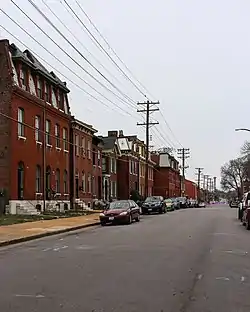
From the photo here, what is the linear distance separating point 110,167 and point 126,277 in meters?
59.7

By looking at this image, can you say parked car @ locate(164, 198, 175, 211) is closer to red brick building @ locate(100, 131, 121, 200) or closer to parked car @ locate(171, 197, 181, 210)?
parked car @ locate(171, 197, 181, 210)

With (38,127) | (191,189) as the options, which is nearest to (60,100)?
(38,127)

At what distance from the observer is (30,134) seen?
1610 inches

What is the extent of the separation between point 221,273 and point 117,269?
7.47 ft

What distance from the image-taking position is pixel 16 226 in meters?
27.9

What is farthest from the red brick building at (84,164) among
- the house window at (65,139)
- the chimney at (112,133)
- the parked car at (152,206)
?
the chimney at (112,133)

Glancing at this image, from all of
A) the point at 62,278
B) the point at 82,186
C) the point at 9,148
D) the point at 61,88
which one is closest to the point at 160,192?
the point at 82,186

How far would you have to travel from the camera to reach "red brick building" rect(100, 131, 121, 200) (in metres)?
68.4

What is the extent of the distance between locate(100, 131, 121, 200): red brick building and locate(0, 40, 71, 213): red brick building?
18.9m

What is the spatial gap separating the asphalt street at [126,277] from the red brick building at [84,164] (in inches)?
1291

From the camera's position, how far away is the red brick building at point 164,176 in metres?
109

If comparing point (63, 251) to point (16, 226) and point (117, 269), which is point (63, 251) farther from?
point (16, 226)

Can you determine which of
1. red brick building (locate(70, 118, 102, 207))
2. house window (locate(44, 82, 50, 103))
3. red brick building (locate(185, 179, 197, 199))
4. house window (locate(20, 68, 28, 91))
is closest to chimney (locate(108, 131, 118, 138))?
red brick building (locate(70, 118, 102, 207))

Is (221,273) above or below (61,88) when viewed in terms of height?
below
